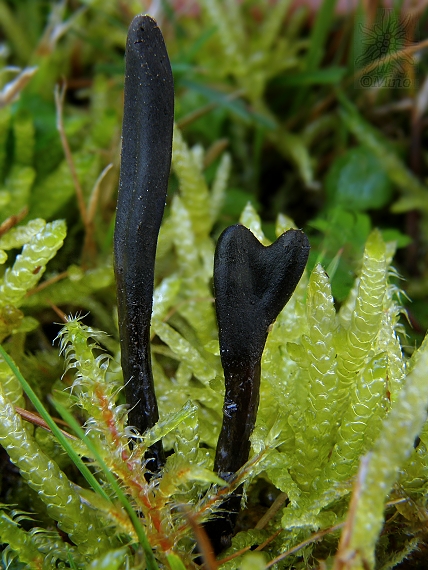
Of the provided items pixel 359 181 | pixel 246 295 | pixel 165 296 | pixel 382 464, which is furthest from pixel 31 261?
pixel 359 181

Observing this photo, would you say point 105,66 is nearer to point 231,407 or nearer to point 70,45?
point 70,45

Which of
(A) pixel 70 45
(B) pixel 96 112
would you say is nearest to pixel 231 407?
(B) pixel 96 112

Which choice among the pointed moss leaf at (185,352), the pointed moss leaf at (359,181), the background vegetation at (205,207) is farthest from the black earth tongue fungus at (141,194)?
the pointed moss leaf at (359,181)

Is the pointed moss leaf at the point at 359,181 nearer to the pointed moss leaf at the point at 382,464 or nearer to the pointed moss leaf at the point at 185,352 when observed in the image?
the pointed moss leaf at the point at 185,352

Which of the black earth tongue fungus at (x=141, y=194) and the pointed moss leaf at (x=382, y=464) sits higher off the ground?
the black earth tongue fungus at (x=141, y=194)

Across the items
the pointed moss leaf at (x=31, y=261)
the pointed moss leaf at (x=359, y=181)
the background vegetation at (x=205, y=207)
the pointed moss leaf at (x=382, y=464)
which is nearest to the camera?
the pointed moss leaf at (x=382, y=464)

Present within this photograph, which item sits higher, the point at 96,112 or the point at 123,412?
the point at 96,112
